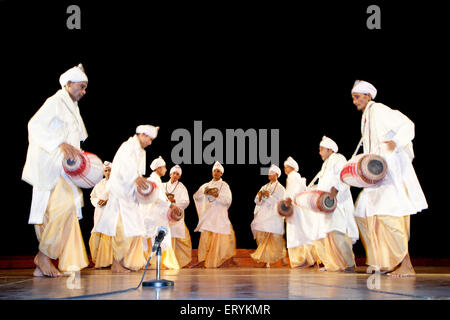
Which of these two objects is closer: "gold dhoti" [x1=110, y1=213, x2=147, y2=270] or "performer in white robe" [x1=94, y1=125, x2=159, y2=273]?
"performer in white robe" [x1=94, y1=125, x2=159, y2=273]

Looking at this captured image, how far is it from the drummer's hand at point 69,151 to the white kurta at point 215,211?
4406 mm

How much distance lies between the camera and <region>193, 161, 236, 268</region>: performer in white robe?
8.01 m

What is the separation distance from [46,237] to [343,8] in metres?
6.13

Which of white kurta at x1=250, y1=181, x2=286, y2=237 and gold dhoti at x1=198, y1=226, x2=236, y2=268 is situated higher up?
white kurta at x1=250, y1=181, x2=286, y2=237

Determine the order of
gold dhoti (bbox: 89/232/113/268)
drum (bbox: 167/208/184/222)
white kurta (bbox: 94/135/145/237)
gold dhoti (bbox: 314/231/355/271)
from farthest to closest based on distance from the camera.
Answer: gold dhoti (bbox: 89/232/113/268) → drum (bbox: 167/208/184/222) → gold dhoti (bbox: 314/231/355/271) → white kurta (bbox: 94/135/145/237)

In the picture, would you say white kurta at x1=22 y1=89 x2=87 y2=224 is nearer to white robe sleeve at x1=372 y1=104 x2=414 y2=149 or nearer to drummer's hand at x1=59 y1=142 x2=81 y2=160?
drummer's hand at x1=59 y1=142 x2=81 y2=160

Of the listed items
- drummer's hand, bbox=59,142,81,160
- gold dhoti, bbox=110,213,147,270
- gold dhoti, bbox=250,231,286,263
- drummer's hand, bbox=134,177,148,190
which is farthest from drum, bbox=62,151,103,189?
gold dhoti, bbox=250,231,286,263

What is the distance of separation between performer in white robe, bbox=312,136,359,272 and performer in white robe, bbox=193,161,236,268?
7.36ft

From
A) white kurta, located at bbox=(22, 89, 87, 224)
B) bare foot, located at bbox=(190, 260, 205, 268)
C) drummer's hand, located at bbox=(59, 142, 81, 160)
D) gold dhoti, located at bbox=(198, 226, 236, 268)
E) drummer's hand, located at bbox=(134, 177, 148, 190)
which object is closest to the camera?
drummer's hand, located at bbox=(59, 142, 81, 160)

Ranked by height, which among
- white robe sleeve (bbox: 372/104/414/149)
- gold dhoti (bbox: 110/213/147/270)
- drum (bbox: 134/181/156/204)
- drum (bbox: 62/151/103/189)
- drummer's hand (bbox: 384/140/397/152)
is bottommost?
gold dhoti (bbox: 110/213/147/270)

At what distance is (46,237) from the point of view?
12.7 feet

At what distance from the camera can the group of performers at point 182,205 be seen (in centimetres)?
390

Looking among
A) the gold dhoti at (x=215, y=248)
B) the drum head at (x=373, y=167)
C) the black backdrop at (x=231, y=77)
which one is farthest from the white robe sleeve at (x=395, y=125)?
the gold dhoti at (x=215, y=248)

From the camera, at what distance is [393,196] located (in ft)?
13.2
